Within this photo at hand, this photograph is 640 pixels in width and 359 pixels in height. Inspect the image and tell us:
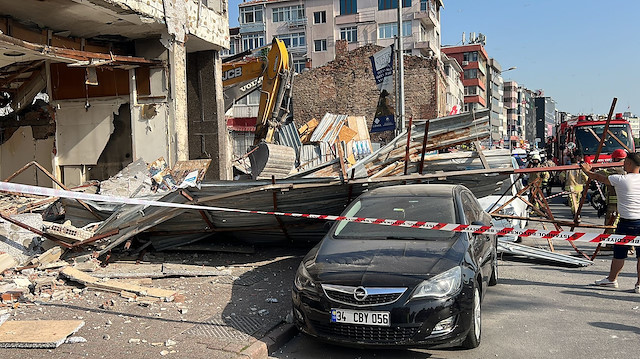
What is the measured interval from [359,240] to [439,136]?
13.0ft

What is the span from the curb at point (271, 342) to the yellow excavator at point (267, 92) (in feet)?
30.2

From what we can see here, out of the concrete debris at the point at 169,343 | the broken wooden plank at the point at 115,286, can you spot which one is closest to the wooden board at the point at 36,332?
the concrete debris at the point at 169,343

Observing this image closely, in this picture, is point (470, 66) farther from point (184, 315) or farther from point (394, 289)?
point (394, 289)

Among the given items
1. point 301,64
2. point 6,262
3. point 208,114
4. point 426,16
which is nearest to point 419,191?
point 6,262

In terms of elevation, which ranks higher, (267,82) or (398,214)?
(267,82)

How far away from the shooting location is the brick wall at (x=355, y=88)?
1619 inches

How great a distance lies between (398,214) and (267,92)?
11466 millimetres

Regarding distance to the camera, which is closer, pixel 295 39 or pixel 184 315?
pixel 184 315

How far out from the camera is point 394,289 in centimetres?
474

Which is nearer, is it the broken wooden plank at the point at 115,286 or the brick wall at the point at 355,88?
the broken wooden plank at the point at 115,286

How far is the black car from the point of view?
4.68 m

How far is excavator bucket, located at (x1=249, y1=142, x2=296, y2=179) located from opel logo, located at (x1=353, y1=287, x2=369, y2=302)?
32.2ft

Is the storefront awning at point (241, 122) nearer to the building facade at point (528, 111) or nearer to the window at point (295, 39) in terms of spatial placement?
the window at point (295, 39)

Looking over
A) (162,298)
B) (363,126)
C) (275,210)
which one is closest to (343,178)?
(275,210)
